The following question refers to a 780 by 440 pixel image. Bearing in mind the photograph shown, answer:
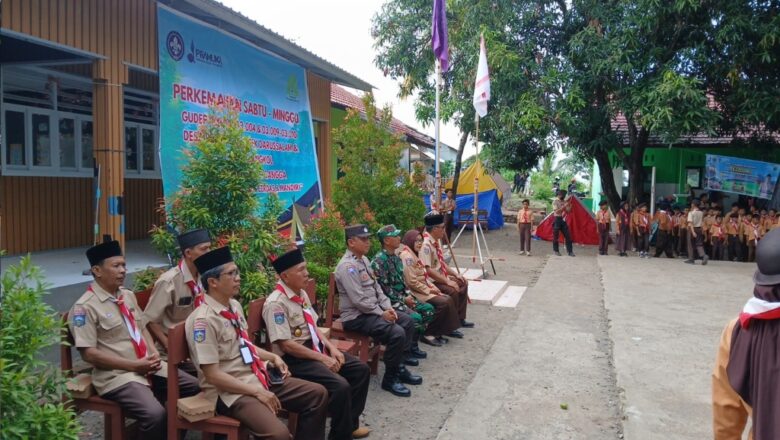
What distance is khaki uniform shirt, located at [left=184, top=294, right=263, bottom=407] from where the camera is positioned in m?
3.23

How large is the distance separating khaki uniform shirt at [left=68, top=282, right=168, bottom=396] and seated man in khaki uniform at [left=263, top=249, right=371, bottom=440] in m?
0.88

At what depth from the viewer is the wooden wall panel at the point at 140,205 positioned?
9289 millimetres

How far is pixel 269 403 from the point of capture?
10.8 feet

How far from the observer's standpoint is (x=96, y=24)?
592cm

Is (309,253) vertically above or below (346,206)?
below

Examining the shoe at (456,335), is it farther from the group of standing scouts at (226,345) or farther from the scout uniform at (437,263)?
the group of standing scouts at (226,345)

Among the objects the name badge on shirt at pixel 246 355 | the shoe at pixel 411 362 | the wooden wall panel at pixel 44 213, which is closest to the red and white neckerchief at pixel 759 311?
the name badge on shirt at pixel 246 355

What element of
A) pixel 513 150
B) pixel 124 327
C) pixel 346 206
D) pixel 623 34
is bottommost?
pixel 124 327

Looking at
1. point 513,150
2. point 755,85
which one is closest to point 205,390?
point 755,85

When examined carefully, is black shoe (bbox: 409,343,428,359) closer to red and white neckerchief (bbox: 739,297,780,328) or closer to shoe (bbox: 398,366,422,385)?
shoe (bbox: 398,366,422,385)

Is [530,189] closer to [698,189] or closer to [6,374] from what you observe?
[698,189]

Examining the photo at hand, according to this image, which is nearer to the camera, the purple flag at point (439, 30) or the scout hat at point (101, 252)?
the scout hat at point (101, 252)

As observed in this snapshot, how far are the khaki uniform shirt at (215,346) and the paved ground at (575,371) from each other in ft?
4.56

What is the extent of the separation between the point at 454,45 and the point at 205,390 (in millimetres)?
14290
